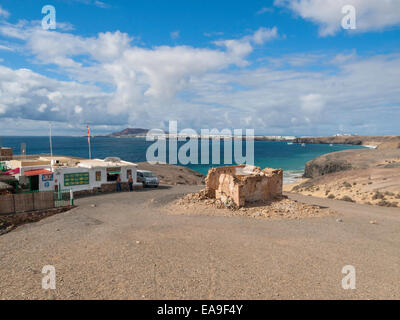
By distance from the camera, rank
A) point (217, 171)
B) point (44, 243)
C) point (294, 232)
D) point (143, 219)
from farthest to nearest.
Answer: point (217, 171)
point (143, 219)
point (294, 232)
point (44, 243)

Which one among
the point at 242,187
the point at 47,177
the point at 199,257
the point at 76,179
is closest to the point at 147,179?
the point at 76,179

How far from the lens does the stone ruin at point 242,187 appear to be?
19.0 meters

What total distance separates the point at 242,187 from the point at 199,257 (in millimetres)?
8839

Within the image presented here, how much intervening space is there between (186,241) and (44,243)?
663cm

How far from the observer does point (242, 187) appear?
18688 millimetres

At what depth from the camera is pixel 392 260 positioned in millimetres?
10898

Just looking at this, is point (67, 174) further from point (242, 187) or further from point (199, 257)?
point (199, 257)

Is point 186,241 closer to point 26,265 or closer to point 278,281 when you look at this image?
point 278,281

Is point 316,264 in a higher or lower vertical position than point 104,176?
lower

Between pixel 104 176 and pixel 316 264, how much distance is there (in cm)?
2125

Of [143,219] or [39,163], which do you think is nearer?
[143,219]

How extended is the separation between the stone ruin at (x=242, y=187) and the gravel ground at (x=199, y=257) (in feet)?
8.82
